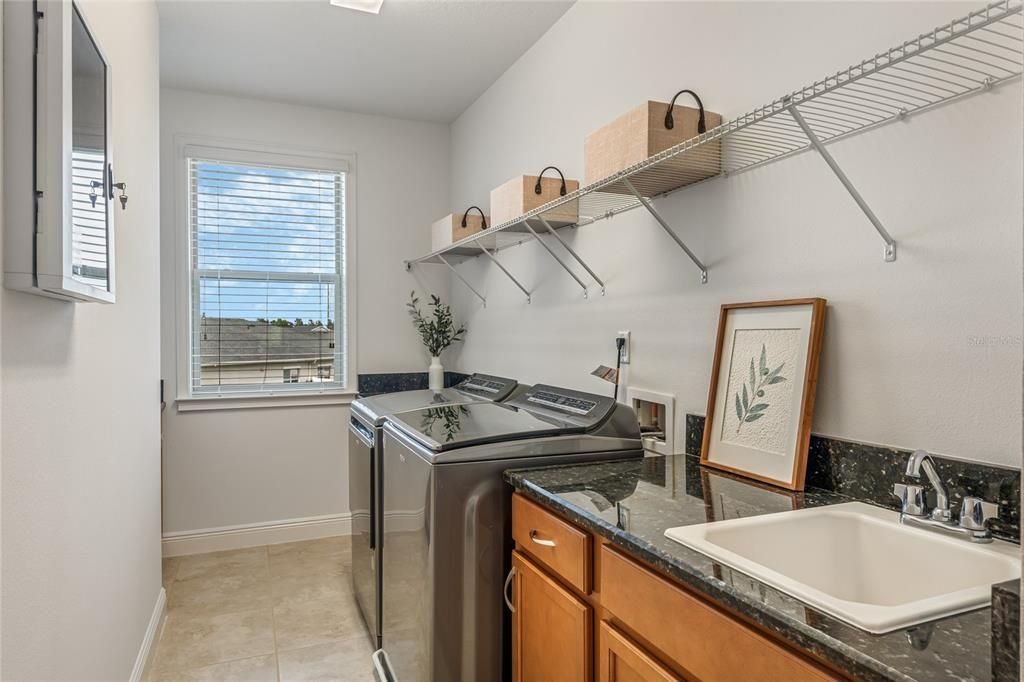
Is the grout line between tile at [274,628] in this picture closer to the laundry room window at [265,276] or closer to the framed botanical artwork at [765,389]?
the laundry room window at [265,276]

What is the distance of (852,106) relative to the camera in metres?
1.38

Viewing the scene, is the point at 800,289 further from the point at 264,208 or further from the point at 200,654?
the point at 264,208

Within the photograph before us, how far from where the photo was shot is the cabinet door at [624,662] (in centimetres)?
107

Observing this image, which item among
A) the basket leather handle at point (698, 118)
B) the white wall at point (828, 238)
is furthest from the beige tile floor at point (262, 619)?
the basket leather handle at point (698, 118)

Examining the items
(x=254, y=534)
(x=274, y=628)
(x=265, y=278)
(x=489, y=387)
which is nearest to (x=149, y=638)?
(x=274, y=628)

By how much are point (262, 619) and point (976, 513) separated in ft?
8.78

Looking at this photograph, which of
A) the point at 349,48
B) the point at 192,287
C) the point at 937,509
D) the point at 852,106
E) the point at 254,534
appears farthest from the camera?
the point at 254,534

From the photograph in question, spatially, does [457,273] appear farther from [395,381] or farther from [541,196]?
[541,196]

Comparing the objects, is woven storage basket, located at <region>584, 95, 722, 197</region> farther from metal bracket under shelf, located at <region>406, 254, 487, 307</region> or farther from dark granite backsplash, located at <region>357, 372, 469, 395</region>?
dark granite backsplash, located at <region>357, 372, 469, 395</region>

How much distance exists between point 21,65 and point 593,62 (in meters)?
1.93

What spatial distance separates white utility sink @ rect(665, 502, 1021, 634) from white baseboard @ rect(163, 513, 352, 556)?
2.74 meters

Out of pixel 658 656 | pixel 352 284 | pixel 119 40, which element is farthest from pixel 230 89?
pixel 658 656

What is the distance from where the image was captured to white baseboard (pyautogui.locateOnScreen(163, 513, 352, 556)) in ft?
11.5

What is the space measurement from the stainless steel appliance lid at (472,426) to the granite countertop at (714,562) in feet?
0.46
